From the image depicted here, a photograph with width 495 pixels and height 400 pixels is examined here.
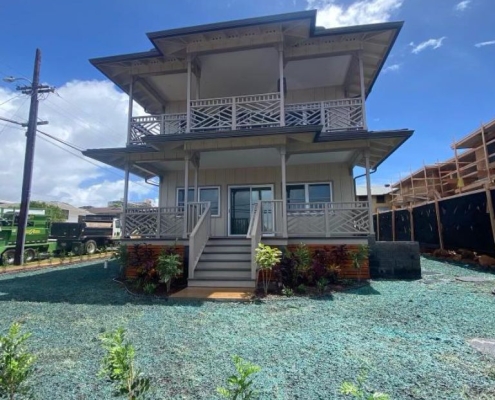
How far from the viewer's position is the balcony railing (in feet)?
28.9

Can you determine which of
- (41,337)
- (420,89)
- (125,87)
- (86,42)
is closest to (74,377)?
(41,337)

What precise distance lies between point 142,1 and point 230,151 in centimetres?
587

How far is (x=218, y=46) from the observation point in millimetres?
8812

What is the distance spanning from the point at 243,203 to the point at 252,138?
10.8 ft

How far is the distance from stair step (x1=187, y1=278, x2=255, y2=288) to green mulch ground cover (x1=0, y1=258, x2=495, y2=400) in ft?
4.30

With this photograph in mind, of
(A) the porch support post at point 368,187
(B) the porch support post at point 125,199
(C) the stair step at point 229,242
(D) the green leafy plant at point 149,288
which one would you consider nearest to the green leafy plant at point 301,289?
(C) the stair step at point 229,242

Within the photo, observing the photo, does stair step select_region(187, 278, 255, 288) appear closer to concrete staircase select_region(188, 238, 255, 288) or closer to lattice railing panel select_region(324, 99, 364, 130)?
concrete staircase select_region(188, 238, 255, 288)

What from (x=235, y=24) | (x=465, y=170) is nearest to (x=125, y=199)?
(x=235, y=24)

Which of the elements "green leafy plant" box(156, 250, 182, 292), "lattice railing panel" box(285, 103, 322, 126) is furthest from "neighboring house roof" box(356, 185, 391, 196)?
"green leafy plant" box(156, 250, 182, 292)

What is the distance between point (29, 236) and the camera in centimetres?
1439

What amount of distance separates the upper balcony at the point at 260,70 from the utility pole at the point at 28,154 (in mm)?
6212

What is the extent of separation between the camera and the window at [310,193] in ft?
34.1

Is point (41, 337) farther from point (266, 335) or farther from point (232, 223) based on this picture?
point (232, 223)

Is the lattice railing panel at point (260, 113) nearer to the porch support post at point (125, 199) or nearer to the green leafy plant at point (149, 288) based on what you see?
the porch support post at point (125, 199)
